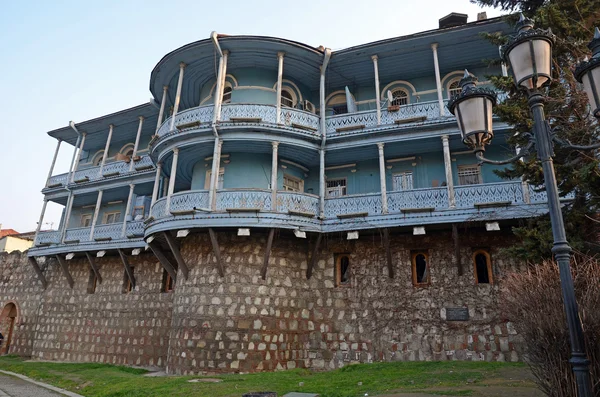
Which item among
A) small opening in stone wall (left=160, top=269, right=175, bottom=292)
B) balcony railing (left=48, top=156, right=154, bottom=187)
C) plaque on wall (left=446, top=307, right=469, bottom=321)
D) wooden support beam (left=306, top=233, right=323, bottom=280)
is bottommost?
plaque on wall (left=446, top=307, right=469, bottom=321)

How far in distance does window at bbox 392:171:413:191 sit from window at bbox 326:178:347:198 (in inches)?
78.1

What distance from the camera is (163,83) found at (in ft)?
59.2

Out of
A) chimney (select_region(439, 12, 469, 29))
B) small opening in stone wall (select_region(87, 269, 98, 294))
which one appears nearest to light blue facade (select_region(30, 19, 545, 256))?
chimney (select_region(439, 12, 469, 29))

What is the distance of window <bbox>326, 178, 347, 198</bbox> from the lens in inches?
666

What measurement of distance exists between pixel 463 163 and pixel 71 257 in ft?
60.3

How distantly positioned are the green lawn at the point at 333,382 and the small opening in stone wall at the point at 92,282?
6.54 m

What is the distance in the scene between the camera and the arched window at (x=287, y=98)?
17.3 meters

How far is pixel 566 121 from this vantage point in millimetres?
9484

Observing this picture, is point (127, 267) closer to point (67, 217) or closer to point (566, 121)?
point (67, 217)

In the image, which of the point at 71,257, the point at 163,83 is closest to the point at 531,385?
the point at 163,83

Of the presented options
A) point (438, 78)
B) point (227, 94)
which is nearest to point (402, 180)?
point (438, 78)

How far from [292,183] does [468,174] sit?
671 cm

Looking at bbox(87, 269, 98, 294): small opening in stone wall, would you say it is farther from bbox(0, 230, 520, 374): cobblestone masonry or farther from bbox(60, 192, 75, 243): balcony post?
bbox(0, 230, 520, 374): cobblestone masonry

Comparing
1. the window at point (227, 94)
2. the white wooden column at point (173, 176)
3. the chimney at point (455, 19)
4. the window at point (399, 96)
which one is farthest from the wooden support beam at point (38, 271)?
the chimney at point (455, 19)
